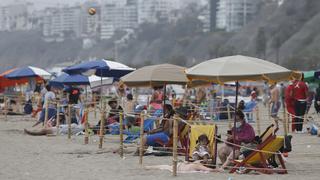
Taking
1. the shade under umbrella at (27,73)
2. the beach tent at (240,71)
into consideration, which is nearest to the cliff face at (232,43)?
the shade under umbrella at (27,73)

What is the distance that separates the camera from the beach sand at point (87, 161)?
10930 millimetres

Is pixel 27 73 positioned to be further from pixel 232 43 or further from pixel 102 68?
pixel 232 43

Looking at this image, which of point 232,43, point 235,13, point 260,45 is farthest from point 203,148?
point 235,13

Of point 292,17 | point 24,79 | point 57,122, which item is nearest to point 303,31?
point 292,17

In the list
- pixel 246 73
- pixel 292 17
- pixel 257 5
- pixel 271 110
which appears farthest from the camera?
pixel 257 5

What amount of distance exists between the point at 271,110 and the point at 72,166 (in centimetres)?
1312

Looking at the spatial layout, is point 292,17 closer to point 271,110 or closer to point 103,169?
point 271,110

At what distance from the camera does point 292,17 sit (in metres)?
113

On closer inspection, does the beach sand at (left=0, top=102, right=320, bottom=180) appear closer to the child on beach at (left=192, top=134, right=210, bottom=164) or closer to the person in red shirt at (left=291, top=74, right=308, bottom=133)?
the child on beach at (left=192, top=134, right=210, bottom=164)

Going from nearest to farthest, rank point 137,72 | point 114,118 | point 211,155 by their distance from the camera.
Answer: point 211,155 < point 137,72 < point 114,118

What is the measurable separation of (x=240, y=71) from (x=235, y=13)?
577 feet

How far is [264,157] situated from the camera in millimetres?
11086

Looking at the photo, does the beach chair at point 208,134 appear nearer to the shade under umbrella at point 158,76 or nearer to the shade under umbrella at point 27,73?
the shade under umbrella at point 158,76

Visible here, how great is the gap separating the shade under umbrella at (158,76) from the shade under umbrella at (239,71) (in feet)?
8.01
